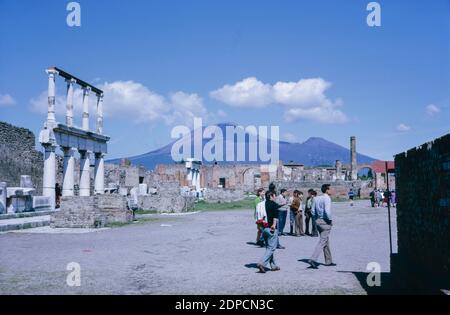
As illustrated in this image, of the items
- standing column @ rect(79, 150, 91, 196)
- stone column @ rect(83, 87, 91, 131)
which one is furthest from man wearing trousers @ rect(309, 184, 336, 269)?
standing column @ rect(79, 150, 91, 196)

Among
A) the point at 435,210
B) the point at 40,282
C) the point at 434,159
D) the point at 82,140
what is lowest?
the point at 40,282

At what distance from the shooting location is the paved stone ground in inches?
284

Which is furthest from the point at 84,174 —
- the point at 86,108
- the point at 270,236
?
the point at 270,236

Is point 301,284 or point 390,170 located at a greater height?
point 390,170

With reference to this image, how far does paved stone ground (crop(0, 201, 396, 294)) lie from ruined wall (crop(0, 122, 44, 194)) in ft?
60.3

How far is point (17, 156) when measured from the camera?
33.4 meters

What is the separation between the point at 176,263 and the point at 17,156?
27.6 meters

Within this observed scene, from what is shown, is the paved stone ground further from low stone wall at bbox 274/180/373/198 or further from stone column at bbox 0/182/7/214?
low stone wall at bbox 274/180/373/198
